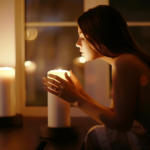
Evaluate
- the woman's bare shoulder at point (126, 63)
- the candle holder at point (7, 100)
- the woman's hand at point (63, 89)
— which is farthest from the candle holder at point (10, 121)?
the woman's bare shoulder at point (126, 63)

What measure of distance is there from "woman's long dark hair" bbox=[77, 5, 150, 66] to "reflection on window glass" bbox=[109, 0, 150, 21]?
0.64m

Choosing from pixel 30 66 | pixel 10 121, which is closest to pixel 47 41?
pixel 30 66

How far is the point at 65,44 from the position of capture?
148cm

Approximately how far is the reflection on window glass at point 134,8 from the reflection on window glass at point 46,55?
0.35 metres

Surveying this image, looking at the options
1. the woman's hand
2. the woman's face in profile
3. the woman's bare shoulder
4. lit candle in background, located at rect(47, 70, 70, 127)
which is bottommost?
lit candle in background, located at rect(47, 70, 70, 127)

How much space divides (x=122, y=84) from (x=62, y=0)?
935mm

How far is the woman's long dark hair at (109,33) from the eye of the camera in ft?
→ 2.77

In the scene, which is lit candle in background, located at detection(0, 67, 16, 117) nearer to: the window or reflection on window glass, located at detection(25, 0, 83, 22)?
the window

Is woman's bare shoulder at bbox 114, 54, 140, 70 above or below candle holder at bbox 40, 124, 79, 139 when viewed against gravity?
above

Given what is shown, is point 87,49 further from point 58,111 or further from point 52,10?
point 52,10

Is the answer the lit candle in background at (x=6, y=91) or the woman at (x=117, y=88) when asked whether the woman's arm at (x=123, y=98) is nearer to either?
the woman at (x=117, y=88)

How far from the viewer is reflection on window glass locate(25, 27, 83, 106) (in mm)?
1477

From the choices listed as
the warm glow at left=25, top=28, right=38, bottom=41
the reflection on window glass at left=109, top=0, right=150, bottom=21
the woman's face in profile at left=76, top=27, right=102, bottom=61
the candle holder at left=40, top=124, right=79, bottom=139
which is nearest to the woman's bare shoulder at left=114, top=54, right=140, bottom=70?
the woman's face in profile at left=76, top=27, right=102, bottom=61

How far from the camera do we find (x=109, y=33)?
843mm
